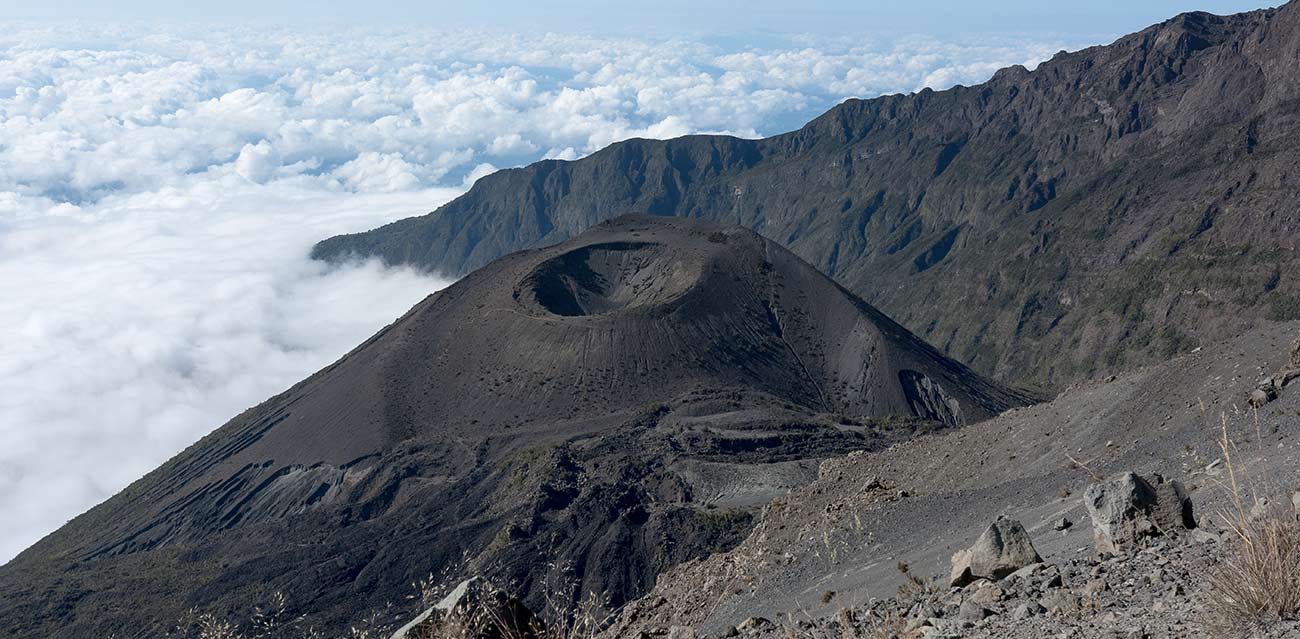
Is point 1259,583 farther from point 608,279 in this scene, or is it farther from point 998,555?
point 608,279

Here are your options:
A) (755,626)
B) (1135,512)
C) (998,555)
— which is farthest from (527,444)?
(1135,512)

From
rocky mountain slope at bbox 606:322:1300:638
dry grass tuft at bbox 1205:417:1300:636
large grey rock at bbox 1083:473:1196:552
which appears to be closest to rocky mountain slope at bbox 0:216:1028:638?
rocky mountain slope at bbox 606:322:1300:638

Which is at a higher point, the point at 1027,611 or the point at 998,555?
the point at 1027,611

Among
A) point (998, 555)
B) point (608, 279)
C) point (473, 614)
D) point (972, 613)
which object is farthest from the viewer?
point (608, 279)

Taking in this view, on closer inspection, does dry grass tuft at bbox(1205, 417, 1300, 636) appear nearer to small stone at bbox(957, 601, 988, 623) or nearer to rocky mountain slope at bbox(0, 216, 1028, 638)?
small stone at bbox(957, 601, 988, 623)

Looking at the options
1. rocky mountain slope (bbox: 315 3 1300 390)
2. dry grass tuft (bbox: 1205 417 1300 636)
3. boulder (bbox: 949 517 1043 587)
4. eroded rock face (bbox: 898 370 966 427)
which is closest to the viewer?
dry grass tuft (bbox: 1205 417 1300 636)

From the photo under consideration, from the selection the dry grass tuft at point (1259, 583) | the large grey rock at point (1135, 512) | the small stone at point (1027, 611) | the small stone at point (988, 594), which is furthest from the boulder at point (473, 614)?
the large grey rock at point (1135, 512)
